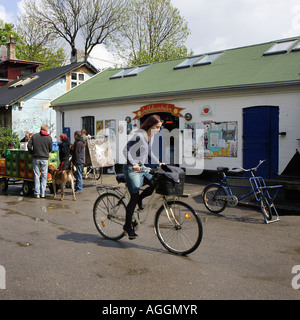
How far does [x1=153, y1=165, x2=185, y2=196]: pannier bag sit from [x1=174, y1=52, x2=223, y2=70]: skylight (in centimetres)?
1247

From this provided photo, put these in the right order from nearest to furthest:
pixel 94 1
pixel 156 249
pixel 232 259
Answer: pixel 232 259
pixel 156 249
pixel 94 1

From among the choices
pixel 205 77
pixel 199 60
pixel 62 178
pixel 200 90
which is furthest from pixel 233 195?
pixel 199 60

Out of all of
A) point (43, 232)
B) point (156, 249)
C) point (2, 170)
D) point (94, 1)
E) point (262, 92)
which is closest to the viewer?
point (156, 249)

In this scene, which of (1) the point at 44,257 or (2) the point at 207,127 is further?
(2) the point at 207,127

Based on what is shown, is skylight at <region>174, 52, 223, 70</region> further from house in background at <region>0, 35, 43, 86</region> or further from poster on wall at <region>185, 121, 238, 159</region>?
house in background at <region>0, 35, 43, 86</region>

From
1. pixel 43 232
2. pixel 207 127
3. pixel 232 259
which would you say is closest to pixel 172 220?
pixel 232 259

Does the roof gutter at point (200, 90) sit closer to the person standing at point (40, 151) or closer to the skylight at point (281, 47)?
the skylight at point (281, 47)

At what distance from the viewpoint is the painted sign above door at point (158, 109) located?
50.9 feet

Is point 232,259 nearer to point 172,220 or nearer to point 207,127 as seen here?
point 172,220

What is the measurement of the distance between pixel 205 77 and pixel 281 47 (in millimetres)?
3200

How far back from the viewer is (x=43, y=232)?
6824mm

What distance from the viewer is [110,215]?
614cm

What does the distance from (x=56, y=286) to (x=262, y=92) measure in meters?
10.8

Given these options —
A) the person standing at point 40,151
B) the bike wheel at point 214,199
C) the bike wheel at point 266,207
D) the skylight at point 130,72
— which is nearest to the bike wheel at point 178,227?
the bike wheel at point 266,207
